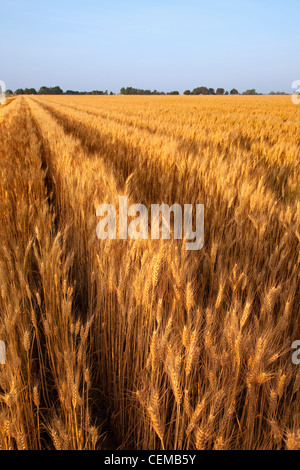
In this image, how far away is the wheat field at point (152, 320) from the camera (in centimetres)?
70

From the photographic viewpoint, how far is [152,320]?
988 mm

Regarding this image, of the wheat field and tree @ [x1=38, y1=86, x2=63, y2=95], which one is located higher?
tree @ [x1=38, y1=86, x2=63, y2=95]

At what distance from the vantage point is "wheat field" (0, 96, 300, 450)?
70 cm

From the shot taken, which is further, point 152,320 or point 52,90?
point 52,90

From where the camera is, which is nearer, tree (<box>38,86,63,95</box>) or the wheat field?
the wheat field

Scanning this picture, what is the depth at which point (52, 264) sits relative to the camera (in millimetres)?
1098

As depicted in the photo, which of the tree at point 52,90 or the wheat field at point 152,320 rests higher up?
the tree at point 52,90

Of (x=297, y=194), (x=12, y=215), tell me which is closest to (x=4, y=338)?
(x=12, y=215)

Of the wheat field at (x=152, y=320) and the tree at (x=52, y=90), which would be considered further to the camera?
the tree at (x=52, y=90)
